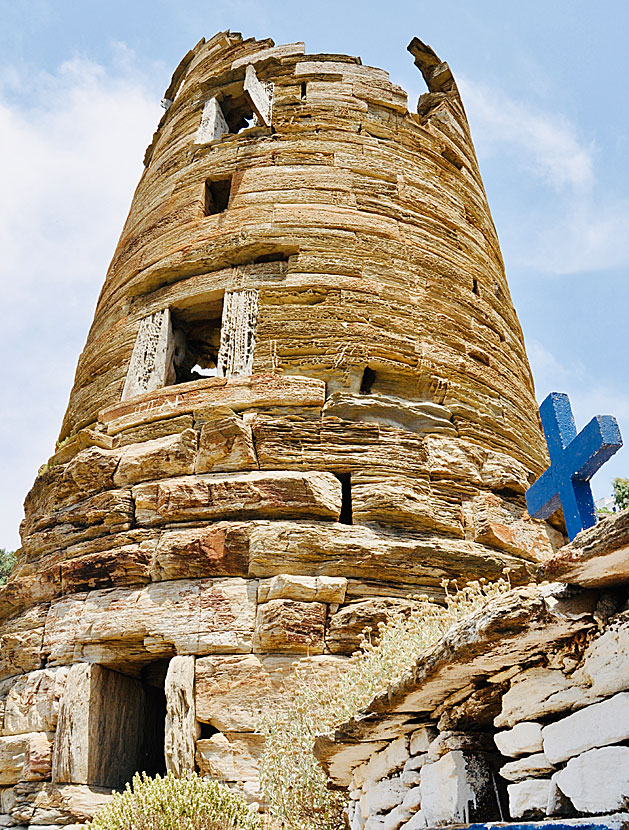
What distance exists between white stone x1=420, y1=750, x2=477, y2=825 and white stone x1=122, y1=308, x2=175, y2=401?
4.67 meters

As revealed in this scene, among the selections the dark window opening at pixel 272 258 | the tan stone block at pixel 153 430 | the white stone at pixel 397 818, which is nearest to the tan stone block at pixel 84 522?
the tan stone block at pixel 153 430

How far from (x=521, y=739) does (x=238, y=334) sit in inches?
187

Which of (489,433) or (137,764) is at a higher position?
(489,433)

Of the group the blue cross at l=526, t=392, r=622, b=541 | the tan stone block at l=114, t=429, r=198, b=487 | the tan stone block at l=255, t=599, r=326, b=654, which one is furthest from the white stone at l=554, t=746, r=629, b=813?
the tan stone block at l=114, t=429, r=198, b=487

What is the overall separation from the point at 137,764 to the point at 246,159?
5.77m

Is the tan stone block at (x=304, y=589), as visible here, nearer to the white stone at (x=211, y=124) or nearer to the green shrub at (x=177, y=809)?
the green shrub at (x=177, y=809)

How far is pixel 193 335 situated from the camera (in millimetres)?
7738

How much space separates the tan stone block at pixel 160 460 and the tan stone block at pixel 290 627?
1.42 meters

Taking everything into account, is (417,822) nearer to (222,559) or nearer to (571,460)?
(571,460)

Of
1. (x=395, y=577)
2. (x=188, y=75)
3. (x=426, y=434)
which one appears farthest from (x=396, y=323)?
(x=188, y=75)

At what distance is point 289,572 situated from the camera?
5121 mm

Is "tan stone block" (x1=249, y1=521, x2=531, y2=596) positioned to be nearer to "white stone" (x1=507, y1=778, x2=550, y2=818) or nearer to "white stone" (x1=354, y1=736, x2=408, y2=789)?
"white stone" (x1=354, y1=736, x2=408, y2=789)

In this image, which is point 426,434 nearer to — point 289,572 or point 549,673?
point 289,572

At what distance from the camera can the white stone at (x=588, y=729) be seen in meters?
1.85
